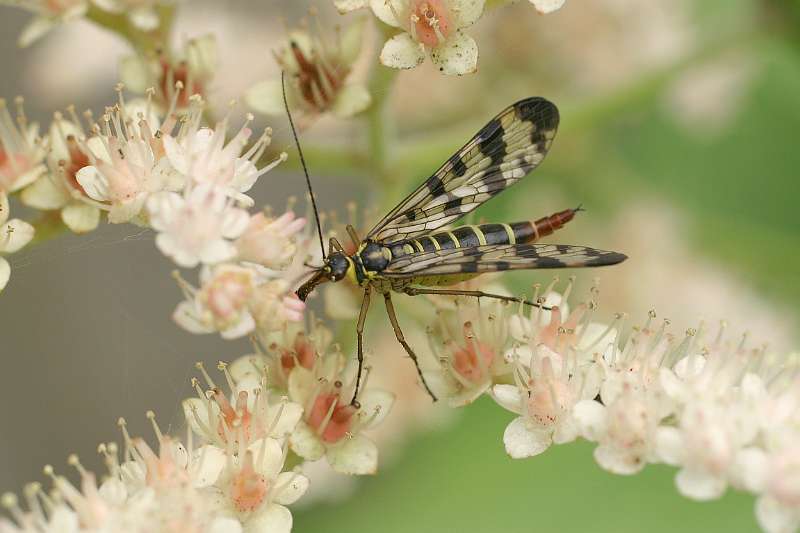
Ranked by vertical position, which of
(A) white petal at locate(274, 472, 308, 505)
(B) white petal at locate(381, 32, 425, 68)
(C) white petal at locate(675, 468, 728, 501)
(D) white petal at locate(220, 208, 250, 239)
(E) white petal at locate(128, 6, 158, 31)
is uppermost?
(E) white petal at locate(128, 6, 158, 31)

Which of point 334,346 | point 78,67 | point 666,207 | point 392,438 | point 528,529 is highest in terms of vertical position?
point 78,67

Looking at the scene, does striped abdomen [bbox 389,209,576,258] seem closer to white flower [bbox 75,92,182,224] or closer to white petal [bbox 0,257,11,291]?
white flower [bbox 75,92,182,224]

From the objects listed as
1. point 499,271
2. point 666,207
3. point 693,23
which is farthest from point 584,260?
point 693,23

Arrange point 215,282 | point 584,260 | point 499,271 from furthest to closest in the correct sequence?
point 499,271, point 584,260, point 215,282

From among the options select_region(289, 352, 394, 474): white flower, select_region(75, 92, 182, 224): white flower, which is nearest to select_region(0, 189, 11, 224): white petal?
select_region(75, 92, 182, 224): white flower

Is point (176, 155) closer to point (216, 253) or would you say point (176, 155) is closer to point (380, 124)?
point (216, 253)

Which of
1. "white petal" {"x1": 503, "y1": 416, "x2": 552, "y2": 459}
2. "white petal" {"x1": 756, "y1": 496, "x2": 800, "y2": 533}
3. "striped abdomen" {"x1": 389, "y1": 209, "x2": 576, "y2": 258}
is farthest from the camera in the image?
"striped abdomen" {"x1": 389, "y1": 209, "x2": 576, "y2": 258}

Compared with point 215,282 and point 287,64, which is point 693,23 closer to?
point 287,64
